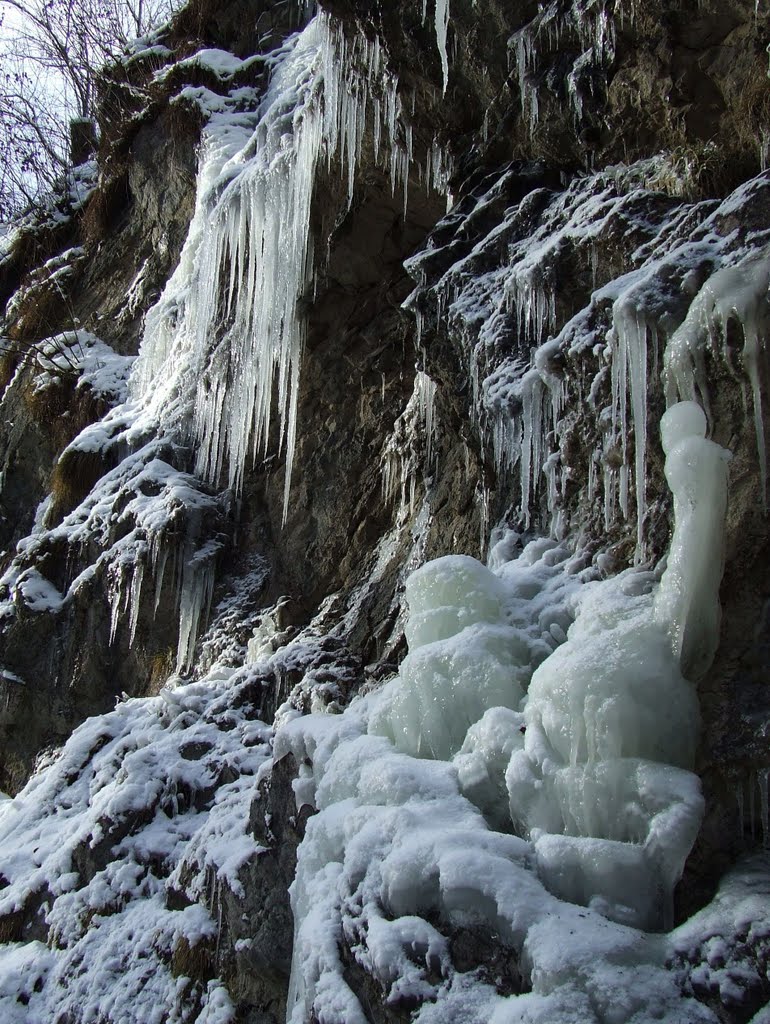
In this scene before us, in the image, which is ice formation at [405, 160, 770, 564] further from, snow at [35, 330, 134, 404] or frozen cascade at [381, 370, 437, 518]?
snow at [35, 330, 134, 404]

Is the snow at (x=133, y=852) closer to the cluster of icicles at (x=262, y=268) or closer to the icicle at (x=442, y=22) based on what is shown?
the cluster of icicles at (x=262, y=268)

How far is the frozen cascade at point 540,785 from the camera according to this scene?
99.9 inches

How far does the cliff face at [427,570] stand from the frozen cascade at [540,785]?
1 cm

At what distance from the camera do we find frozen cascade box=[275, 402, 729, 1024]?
254cm

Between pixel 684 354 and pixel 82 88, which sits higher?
pixel 82 88

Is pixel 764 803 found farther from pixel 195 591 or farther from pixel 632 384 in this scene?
pixel 195 591

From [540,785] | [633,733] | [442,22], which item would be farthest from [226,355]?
[633,733]

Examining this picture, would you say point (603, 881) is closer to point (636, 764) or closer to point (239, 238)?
point (636, 764)

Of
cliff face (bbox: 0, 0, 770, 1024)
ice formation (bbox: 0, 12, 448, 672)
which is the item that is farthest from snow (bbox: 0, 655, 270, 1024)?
ice formation (bbox: 0, 12, 448, 672)

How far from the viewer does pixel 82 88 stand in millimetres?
16562

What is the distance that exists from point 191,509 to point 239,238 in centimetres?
291

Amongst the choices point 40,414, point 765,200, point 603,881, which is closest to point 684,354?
point 765,200

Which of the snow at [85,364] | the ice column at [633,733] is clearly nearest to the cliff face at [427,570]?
the ice column at [633,733]

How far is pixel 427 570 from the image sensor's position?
4102 mm
